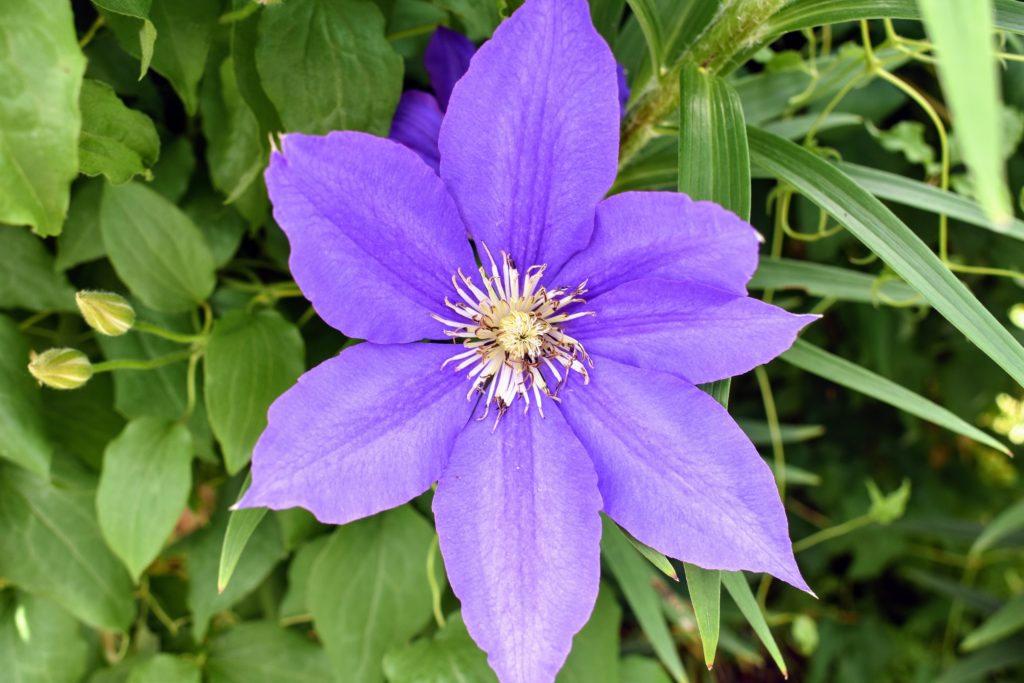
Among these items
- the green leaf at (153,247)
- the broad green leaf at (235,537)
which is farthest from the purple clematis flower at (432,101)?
the broad green leaf at (235,537)

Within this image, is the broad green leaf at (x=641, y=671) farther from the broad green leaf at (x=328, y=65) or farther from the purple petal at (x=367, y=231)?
the broad green leaf at (x=328, y=65)

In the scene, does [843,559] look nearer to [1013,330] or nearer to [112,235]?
[1013,330]

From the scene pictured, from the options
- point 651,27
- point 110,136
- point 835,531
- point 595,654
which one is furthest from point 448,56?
point 835,531

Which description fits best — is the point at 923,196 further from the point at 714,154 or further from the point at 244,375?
the point at 244,375

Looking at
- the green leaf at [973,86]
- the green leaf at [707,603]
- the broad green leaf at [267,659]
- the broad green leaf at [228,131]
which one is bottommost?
the broad green leaf at [267,659]

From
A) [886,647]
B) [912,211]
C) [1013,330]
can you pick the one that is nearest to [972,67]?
[912,211]
